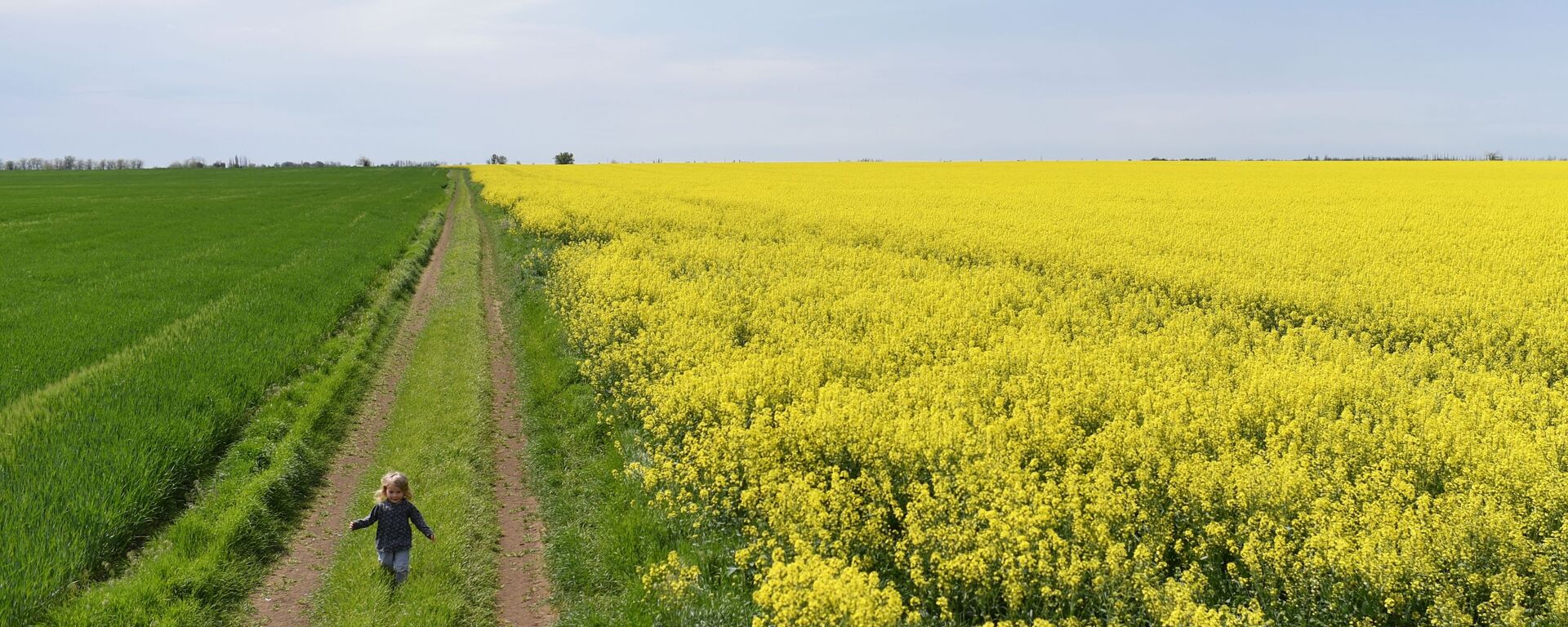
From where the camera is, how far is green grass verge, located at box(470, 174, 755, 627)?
565cm

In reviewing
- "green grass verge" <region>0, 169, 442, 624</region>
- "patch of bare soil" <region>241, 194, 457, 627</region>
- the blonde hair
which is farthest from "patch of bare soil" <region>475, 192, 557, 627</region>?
"green grass verge" <region>0, 169, 442, 624</region>

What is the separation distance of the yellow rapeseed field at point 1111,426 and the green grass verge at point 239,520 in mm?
3311

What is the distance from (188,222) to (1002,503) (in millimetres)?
35286

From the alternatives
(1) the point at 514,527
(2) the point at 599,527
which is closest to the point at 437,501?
(1) the point at 514,527

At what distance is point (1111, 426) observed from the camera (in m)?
6.88

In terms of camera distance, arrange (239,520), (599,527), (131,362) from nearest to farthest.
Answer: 1. (239,520)
2. (599,527)
3. (131,362)

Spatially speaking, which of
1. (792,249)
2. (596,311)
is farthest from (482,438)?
(792,249)

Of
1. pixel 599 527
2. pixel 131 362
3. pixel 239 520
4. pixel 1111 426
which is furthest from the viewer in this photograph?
pixel 131 362

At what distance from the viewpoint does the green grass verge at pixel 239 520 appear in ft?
18.2

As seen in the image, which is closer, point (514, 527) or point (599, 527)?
point (599, 527)

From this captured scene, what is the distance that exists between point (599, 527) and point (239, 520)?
10.3ft

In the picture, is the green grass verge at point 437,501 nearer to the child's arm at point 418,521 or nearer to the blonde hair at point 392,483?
the child's arm at point 418,521

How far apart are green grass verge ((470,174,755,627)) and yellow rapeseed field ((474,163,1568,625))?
24cm

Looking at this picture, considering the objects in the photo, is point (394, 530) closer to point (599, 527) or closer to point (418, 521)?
point (418, 521)
